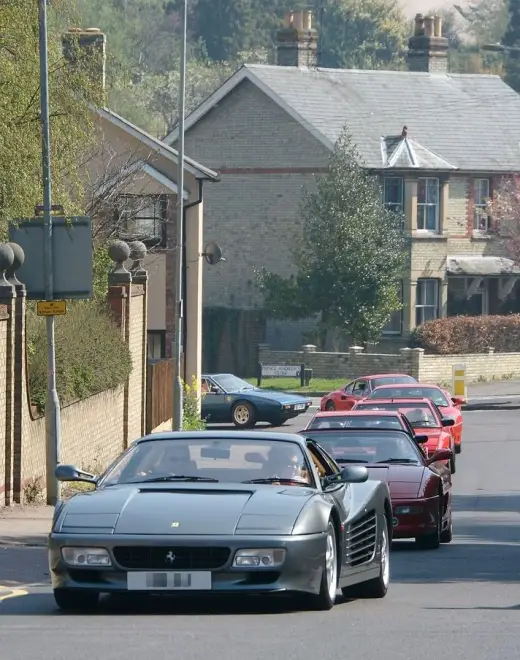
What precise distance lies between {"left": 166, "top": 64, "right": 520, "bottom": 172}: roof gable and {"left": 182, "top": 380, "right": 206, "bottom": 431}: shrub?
1919 centimetres

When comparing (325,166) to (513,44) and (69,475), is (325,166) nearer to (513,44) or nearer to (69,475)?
(69,475)

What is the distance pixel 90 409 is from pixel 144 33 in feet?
308

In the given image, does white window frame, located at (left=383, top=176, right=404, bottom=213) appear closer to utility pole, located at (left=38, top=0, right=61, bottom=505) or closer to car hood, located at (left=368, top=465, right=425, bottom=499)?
utility pole, located at (left=38, top=0, right=61, bottom=505)

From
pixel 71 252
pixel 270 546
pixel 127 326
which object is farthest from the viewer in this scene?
pixel 127 326

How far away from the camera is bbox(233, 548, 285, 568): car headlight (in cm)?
921

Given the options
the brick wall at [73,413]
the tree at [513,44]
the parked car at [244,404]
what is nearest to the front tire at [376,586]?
the brick wall at [73,413]

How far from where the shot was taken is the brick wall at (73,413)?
1845cm

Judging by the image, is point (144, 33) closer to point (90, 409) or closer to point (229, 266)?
point (229, 266)

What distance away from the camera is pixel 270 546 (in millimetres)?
9219

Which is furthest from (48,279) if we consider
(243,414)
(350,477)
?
(243,414)

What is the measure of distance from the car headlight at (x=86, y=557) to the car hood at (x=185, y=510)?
12 cm

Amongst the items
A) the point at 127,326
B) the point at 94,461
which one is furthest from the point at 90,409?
the point at 127,326

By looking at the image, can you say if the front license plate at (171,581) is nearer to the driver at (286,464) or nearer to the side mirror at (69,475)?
the driver at (286,464)

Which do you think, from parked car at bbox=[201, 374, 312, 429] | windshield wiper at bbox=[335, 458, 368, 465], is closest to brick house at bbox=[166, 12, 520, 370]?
parked car at bbox=[201, 374, 312, 429]
